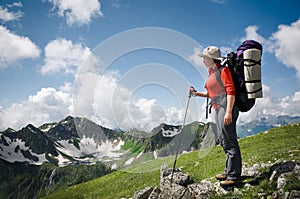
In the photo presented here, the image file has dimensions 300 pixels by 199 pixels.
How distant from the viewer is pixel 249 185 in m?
7.30

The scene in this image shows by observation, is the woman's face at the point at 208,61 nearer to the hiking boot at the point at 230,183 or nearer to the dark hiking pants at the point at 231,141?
the dark hiking pants at the point at 231,141

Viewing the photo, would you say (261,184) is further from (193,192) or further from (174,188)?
(174,188)

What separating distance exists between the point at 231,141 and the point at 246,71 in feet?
6.37

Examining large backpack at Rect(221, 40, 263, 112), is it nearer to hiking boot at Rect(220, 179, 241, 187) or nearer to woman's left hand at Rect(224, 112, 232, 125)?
woman's left hand at Rect(224, 112, 232, 125)

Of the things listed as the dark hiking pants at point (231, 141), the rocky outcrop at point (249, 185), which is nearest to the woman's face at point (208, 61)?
the dark hiking pants at point (231, 141)

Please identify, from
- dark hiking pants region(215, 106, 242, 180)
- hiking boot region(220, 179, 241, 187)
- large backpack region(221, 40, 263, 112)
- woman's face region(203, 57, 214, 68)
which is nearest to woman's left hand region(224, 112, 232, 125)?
dark hiking pants region(215, 106, 242, 180)

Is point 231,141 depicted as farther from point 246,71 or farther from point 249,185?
point 246,71

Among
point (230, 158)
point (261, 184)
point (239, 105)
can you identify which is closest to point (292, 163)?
point (261, 184)

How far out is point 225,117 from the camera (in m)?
6.68

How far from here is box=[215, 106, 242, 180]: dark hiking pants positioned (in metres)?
6.86

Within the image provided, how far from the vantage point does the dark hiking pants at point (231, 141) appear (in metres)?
6.86

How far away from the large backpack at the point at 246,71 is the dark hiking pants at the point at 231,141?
37cm

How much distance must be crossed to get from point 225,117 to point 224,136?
63 cm

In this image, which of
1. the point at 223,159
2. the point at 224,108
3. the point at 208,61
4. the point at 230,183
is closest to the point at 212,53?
the point at 208,61
